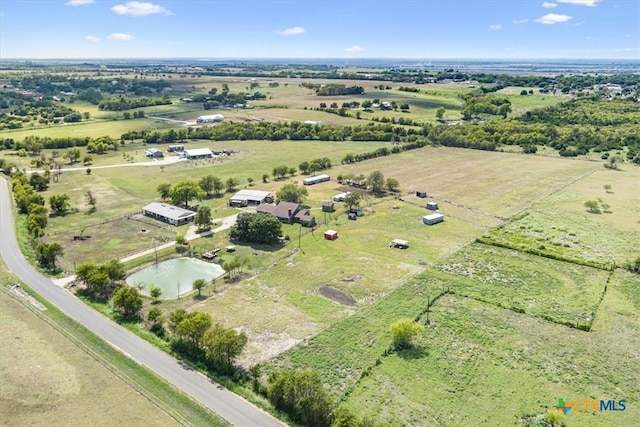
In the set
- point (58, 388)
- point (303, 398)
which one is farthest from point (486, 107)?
point (58, 388)

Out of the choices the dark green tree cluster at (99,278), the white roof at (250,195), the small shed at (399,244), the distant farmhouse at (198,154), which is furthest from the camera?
the distant farmhouse at (198,154)

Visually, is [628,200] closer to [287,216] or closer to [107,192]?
[287,216]

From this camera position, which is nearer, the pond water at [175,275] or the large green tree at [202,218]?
the pond water at [175,275]

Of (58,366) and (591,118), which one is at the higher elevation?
(591,118)

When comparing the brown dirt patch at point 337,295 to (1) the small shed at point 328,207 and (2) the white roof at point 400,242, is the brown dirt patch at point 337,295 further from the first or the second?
(1) the small shed at point 328,207

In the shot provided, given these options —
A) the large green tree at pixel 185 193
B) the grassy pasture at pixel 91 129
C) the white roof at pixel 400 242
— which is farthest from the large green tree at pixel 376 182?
the grassy pasture at pixel 91 129

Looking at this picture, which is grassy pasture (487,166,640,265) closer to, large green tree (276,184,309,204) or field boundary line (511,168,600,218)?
field boundary line (511,168,600,218)

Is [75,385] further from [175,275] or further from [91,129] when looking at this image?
[91,129]

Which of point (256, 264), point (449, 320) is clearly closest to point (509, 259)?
point (449, 320)
